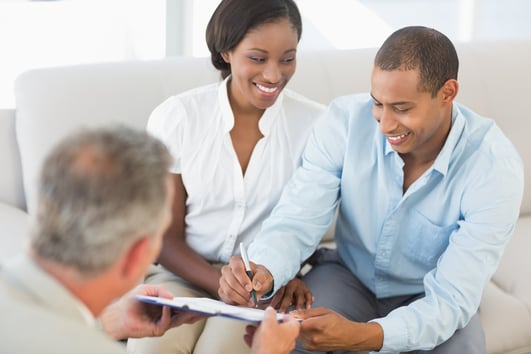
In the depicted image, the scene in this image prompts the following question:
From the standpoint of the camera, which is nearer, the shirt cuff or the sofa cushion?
the shirt cuff

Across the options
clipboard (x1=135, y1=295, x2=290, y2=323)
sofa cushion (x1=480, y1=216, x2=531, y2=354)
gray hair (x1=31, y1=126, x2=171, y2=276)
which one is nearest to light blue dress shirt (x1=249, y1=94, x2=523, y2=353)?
sofa cushion (x1=480, y1=216, x2=531, y2=354)

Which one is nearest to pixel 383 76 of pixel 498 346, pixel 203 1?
pixel 498 346

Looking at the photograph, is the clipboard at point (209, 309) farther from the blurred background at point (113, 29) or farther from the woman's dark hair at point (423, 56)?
the blurred background at point (113, 29)

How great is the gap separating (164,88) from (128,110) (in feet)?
0.41

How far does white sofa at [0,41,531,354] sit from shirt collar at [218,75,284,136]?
26cm

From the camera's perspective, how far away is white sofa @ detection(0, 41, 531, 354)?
95.3 inches

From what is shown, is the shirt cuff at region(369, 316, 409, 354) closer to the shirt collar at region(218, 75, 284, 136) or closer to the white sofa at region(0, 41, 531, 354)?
the white sofa at region(0, 41, 531, 354)

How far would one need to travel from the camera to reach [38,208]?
130 cm

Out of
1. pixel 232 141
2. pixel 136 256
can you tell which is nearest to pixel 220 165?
pixel 232 141

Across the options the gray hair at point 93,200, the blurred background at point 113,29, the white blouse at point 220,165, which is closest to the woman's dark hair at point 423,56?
the white blouse at point 220,165

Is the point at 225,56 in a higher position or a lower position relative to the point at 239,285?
higher

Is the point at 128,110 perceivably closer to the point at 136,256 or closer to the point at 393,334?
the point at 393,334

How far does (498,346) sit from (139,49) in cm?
204

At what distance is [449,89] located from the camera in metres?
2.12
